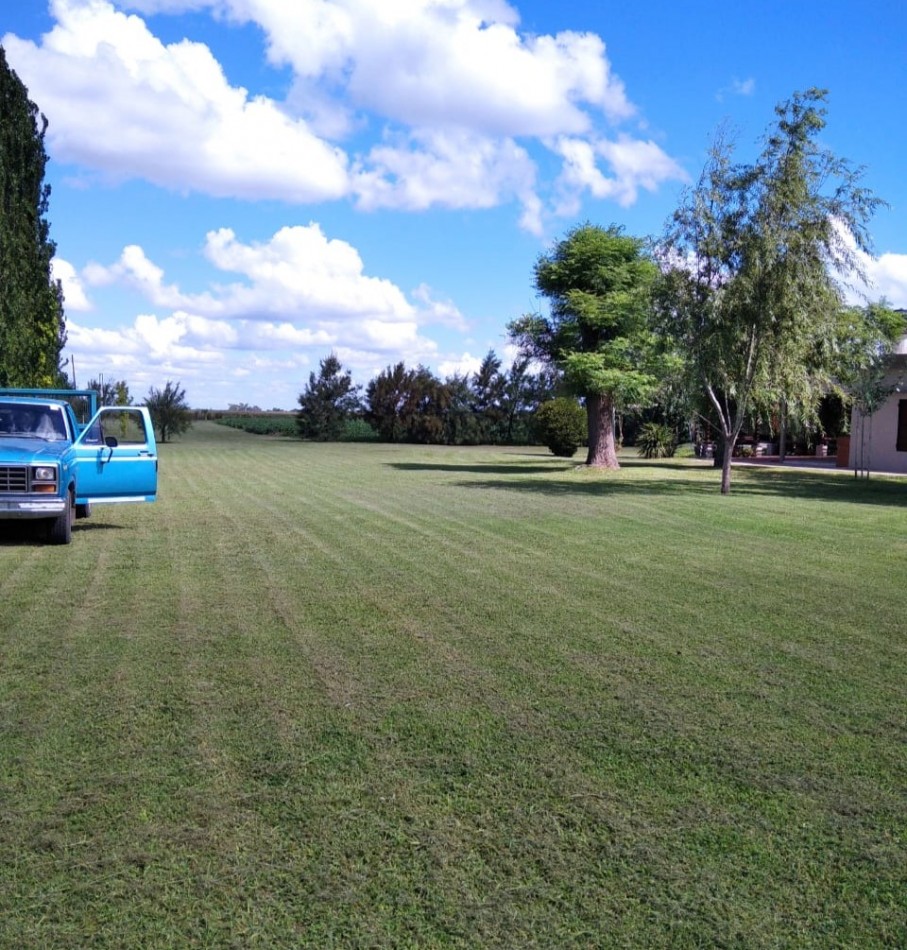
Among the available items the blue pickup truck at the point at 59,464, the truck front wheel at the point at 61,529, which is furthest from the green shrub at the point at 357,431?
the truck front wheel at the point at 61,529

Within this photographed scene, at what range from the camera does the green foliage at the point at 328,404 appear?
69062mm

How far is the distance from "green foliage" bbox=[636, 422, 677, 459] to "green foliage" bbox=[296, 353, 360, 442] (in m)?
30.4

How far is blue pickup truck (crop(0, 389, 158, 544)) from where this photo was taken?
11672mm

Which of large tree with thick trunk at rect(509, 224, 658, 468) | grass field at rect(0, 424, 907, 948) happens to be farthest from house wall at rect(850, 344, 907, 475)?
grass field at rect(0, 424, 907, 948)

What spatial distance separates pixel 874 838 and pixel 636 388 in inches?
1032

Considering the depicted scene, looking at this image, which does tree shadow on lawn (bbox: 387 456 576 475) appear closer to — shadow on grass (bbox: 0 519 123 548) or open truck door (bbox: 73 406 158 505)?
shadow on grass (bbox: 0 519 123 548)

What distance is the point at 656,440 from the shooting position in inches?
1686

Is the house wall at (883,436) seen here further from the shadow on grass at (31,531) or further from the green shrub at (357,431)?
the green shrub at (357,431)

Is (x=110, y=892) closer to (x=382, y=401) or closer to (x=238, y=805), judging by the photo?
(x=238, y=805)

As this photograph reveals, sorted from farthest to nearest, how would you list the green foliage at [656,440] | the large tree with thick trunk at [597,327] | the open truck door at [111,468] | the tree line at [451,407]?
the tree line at [451,407], the green foliage at [656,440], the large tree with thick trunk at [597,327], the open truck door at [111,468]

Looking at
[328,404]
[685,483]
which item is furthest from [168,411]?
[685,483]

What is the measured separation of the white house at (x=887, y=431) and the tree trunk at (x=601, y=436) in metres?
7.77

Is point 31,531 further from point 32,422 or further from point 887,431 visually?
point 887,431

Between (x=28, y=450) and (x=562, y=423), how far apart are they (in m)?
32.1
